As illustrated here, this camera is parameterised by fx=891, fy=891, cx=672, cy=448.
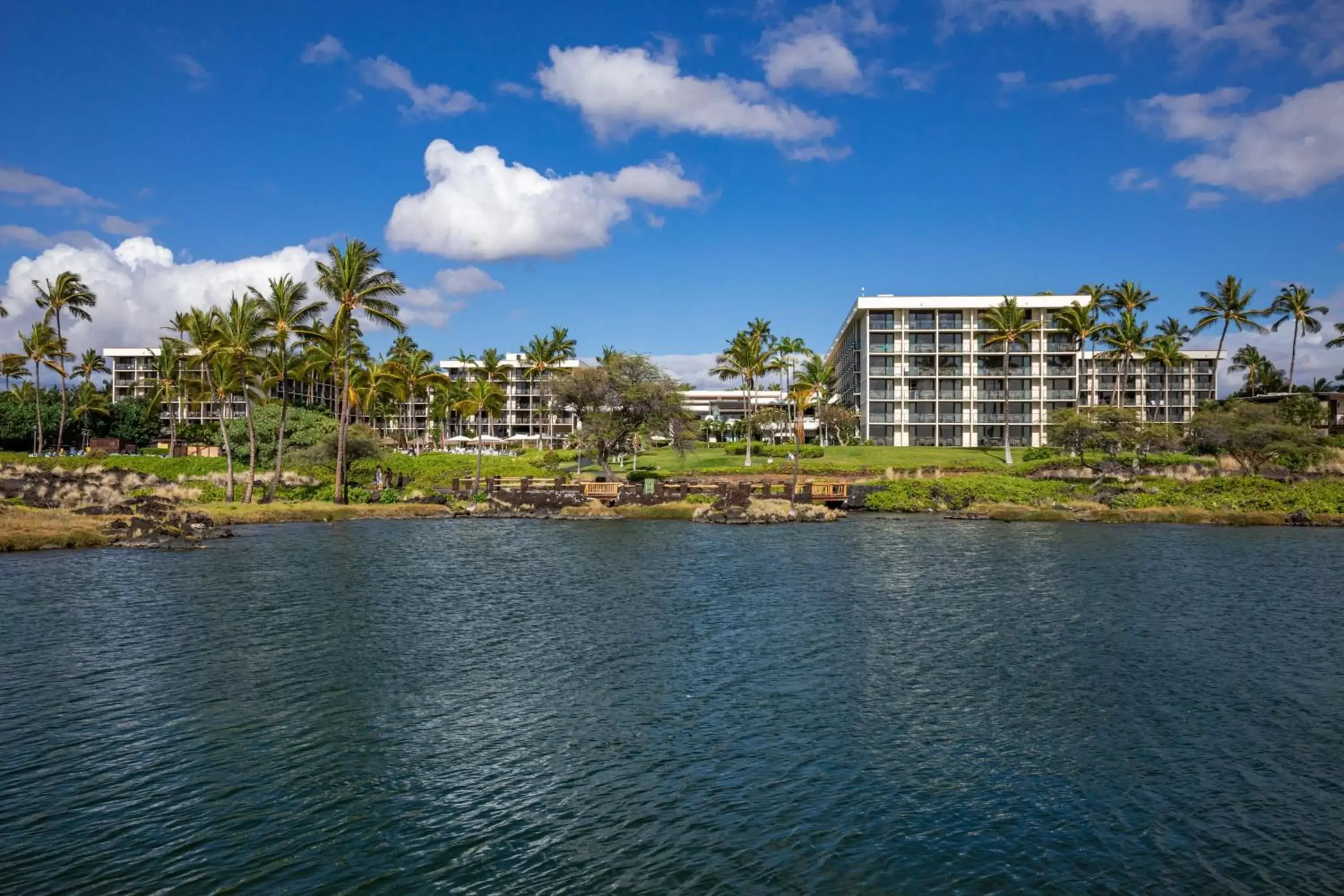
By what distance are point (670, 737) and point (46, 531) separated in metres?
47.0

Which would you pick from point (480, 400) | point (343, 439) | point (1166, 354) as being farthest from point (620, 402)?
point (1166, 354)

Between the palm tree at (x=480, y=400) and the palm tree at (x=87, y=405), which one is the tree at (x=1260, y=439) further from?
the palm tree at (x=87, y=405)

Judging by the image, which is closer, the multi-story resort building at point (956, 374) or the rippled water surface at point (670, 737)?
the rippled water surface at point (670, 737)

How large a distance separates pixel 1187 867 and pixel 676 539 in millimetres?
43751

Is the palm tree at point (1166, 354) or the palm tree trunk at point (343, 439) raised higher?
the palm tree at point (1166, 354)

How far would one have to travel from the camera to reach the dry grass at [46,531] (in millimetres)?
47906

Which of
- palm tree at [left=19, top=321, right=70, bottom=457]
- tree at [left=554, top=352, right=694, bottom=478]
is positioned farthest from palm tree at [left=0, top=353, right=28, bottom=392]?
tree at [left=554, top=352, right=694, bottom=478]

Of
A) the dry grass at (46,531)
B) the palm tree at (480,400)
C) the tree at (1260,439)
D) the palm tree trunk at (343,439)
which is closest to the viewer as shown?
the dry grass at (46,531)

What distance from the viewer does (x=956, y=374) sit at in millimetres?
120000

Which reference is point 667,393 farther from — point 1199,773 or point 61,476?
point 1199,773

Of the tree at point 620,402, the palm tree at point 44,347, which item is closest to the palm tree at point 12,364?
the palm tree at point 44,347

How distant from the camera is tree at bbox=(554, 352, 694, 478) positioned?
274 ft

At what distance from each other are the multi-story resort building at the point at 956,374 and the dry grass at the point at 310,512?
67330 millimetres

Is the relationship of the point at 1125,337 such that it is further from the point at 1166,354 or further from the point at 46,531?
the point at 46,531
